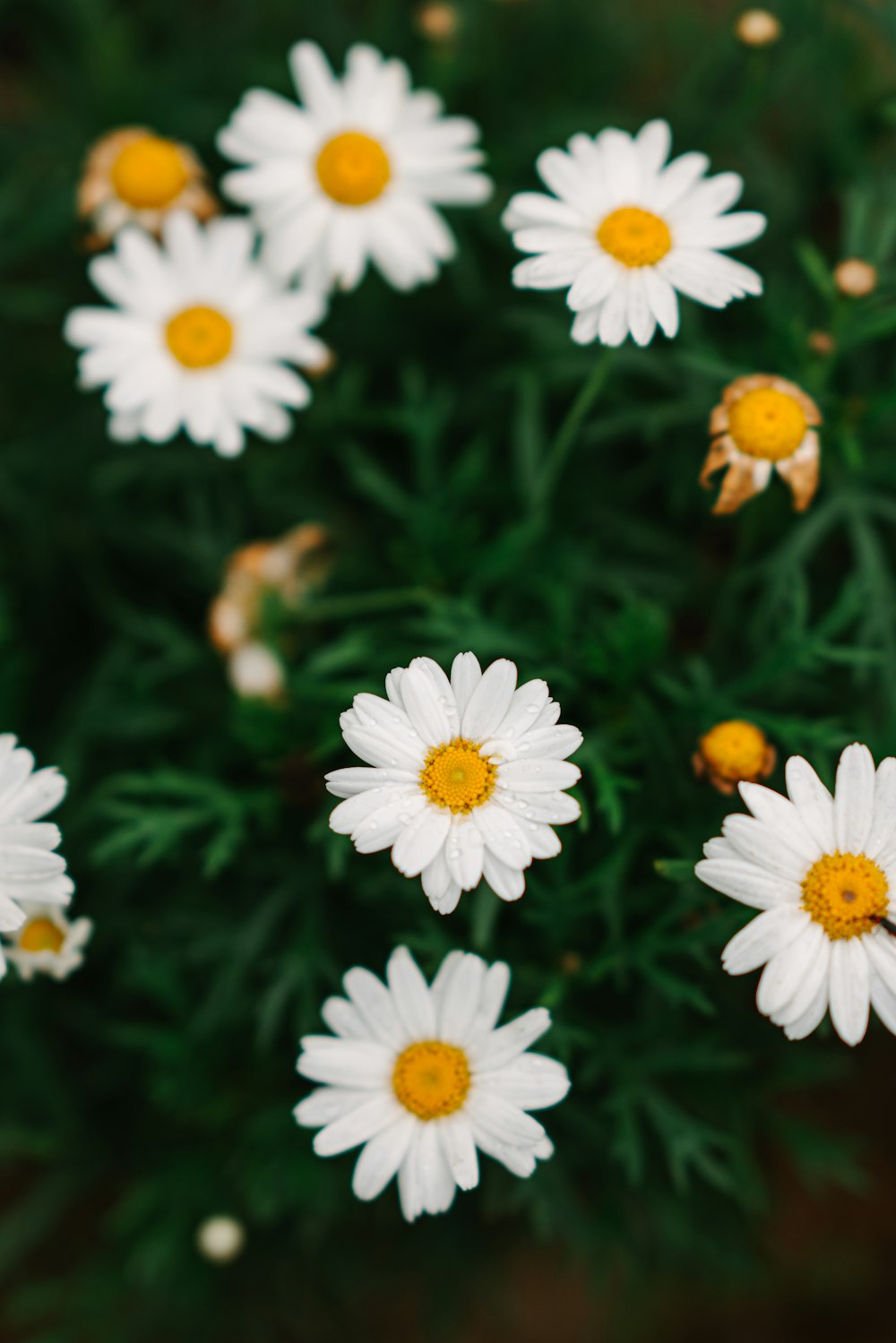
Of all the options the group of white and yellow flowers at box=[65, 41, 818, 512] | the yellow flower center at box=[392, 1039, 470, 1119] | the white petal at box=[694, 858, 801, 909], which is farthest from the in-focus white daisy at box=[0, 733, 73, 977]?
the white petal at box=[694, 858, 801, 909]

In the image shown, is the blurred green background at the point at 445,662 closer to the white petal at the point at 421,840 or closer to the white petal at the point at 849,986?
the white petal at the point at 849,986

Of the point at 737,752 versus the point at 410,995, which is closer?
the point at 410,995

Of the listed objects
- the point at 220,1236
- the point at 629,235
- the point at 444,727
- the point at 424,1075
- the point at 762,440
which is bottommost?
the point at 220,1236

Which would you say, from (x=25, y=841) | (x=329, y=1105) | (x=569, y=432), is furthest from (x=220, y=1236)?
(x=569, y=432)

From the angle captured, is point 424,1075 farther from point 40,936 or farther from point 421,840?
point 40,936

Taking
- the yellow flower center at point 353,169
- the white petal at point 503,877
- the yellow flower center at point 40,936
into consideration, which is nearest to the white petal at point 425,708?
the white petal at point 503,877
